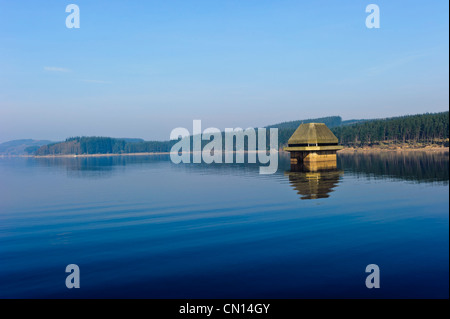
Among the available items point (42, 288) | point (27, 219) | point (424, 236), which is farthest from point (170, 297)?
point (27, 219)

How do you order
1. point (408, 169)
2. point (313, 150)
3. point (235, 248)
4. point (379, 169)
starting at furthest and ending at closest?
1. point (379, 169)
2. point (313, 150)
3. point (408, 169)
4. point (235, 248)

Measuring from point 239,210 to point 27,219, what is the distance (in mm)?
16765

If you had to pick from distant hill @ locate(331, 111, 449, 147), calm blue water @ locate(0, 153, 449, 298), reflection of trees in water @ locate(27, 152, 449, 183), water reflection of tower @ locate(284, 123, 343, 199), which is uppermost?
distant hill @ locate(331, 111, 449, 147)

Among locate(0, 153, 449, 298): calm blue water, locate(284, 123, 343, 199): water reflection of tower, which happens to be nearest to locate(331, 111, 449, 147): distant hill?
locate(284, 123, 343, 199): water reflection of tower

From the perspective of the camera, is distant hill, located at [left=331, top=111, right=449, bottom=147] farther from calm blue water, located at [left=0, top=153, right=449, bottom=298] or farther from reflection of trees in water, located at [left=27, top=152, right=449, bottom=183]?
calm blue water, located at [left=0, top=153, right=449, bottom=298]

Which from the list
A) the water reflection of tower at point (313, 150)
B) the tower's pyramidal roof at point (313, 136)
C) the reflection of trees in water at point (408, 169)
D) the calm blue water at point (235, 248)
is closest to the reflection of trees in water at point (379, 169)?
the reflection of trees in water at point (408, 169)

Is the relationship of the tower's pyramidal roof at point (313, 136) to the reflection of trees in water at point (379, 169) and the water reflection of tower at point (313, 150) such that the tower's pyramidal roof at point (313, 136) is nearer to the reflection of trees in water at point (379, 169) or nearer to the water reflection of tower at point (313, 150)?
the water reflection of tower at point (313, 150)

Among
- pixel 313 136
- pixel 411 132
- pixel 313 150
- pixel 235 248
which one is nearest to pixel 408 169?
pixel 313 150

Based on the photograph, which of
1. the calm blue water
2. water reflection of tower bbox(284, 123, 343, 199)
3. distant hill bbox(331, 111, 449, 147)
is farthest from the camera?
distant hill bbox(331, 111, 449, 147)

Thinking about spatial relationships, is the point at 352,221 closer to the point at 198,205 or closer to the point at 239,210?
the point at 239,210

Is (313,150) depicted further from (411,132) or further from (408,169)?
(411,132)

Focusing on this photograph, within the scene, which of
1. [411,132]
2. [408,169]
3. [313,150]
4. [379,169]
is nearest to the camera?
[408,169]

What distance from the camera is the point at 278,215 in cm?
2312

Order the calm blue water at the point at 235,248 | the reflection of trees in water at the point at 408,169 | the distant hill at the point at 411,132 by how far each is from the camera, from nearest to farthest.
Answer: the calm blue water at the point at 235,248 < the reflection of trees in water at the point at 408,169 < the distant hill at the point at 411,132
